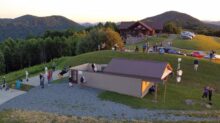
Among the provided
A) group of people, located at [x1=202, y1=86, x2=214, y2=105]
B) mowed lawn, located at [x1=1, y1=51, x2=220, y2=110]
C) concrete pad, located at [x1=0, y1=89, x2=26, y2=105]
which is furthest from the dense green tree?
group of people, located at [x1=202, y1=86, x2=214, y2=105]

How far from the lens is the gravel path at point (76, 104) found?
28.7m

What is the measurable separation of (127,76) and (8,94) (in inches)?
579

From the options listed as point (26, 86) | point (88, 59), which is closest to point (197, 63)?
point (88, 59)

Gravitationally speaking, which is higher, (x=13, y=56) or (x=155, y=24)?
(x=155, y=24)

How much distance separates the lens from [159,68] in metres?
35.5

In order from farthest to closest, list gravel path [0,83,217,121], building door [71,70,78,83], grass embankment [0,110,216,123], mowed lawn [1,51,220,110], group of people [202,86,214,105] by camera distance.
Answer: building door [71,70,78,83] → group of people [202,86,214,105] → mowed lawn [1,51,220,110] → gravel path [0,83,217,121] → grass embankment [0,110,216,123]

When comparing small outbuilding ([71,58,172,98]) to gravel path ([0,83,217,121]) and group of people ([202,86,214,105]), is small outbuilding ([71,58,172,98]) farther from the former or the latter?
group of people ([202,86,214,105])

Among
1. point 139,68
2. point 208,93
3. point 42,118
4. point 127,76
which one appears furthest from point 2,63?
point 208,93

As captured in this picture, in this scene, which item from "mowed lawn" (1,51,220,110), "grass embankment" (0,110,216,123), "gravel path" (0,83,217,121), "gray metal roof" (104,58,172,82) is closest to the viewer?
"grass embankment" (0,110,216,123)

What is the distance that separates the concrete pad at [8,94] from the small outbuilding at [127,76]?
7050mm

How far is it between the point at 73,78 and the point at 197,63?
60.1ft

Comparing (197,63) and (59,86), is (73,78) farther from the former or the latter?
(197,63)

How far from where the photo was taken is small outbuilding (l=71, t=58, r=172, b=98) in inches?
1359

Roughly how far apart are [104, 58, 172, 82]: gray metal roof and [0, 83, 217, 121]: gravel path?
376 cm
